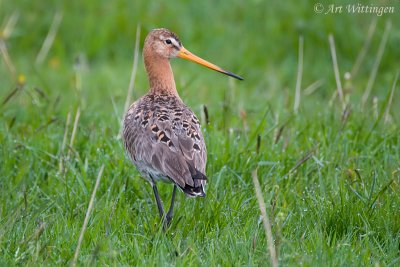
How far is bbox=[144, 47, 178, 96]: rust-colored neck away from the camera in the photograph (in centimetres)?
555

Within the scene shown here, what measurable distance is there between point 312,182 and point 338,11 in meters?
4.36

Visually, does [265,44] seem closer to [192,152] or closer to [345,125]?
[345,125]

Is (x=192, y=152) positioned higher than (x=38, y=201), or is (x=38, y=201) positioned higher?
(x=192, y=152)

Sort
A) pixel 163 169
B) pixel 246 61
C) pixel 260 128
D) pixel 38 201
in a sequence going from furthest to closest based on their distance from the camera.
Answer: pixel 246 61 → pixel 260 128 → pixel 38 201 → pixel 163 169

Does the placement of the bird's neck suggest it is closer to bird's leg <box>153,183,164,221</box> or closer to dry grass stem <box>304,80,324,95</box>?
bird's leg <box>153,183,164,221</box>

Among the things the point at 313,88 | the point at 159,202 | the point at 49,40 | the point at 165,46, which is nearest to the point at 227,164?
the point at 159,202

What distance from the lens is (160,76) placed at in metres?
5.57

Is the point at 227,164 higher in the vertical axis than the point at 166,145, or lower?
lower

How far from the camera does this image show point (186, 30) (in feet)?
30.5

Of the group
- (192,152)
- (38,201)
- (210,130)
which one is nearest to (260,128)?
(210,130)

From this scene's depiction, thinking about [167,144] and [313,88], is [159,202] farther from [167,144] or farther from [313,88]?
[313,88]

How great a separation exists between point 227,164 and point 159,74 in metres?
0.79

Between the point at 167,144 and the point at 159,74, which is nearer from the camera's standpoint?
the point at 167,144

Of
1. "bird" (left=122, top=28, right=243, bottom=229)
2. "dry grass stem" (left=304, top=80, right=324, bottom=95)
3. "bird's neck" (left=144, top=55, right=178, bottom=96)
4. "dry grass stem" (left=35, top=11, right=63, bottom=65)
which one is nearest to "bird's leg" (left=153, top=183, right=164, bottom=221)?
"bird" (left=122, top=28, right=243, bottom=229)
